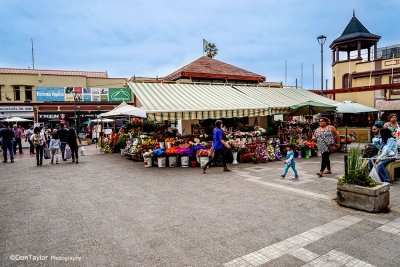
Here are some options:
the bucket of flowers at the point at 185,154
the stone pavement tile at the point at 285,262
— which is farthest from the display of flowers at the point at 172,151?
the stone pavement tile at the point at 285,262

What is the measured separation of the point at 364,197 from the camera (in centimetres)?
460

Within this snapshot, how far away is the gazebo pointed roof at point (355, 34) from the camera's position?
23859 millimetres

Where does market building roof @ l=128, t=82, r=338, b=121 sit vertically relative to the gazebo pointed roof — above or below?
below

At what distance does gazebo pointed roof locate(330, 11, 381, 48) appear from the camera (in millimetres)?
23859

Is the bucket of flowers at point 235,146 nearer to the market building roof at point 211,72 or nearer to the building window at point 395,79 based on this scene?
the market building roof at point 211,72

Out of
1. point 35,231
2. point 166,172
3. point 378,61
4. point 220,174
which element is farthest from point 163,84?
point 378,61

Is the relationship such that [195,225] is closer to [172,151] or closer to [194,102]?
[172,151]

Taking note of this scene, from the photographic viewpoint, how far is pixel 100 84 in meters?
32.2

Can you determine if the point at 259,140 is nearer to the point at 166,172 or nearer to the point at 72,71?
the point at 166,172

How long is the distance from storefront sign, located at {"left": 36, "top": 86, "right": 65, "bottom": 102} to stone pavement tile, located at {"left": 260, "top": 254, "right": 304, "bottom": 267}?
32275mm

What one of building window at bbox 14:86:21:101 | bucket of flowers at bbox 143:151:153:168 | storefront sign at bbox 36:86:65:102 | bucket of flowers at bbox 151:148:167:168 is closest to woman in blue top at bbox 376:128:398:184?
bucket of flowers at bbox 151:148:167:168

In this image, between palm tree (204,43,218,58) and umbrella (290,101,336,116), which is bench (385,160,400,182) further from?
palm tree (204,43,218,58)

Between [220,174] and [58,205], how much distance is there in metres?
4.66

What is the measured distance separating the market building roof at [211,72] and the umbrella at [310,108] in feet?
13.6
